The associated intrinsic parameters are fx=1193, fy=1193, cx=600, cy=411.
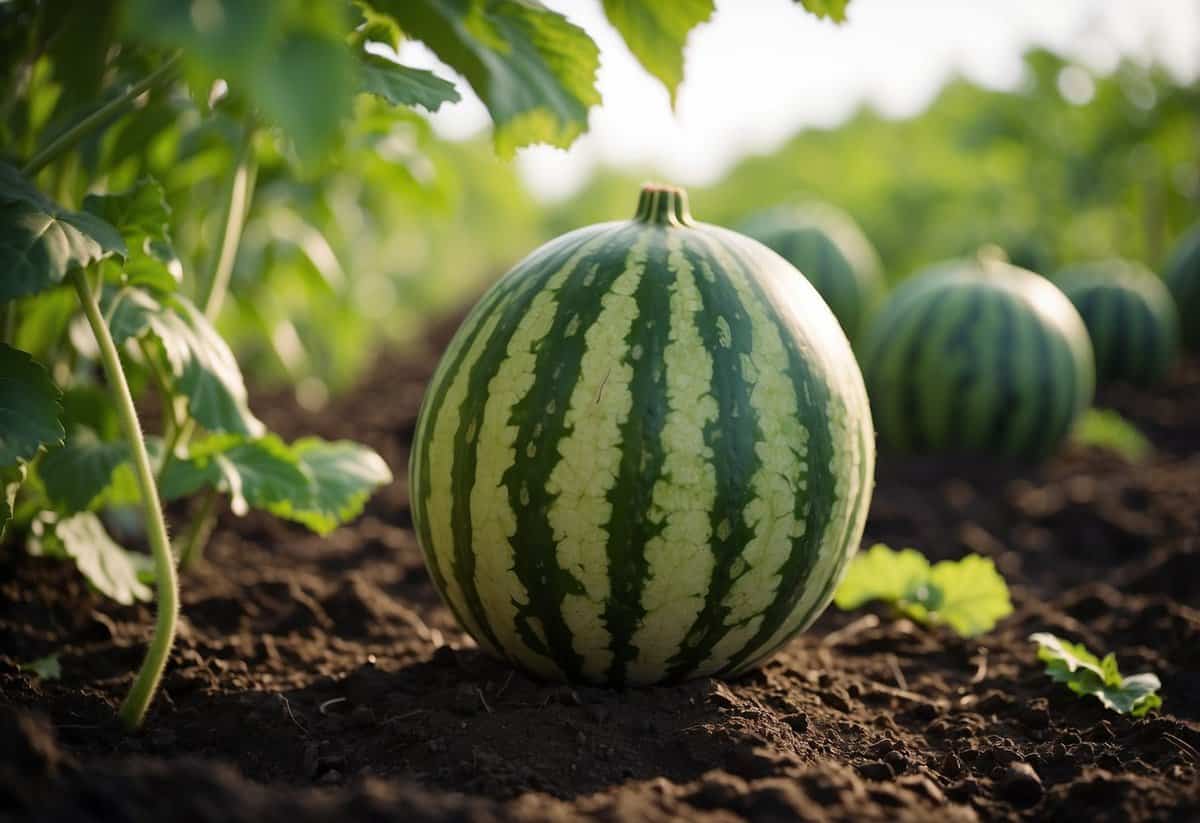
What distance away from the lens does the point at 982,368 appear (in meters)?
5.33

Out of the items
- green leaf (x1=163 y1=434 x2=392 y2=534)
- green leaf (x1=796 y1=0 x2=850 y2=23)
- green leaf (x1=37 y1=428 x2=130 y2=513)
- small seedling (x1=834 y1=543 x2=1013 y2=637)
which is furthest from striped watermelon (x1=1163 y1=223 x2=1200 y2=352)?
green leaf (x1=37 y1=428 x2=130 y2=513)

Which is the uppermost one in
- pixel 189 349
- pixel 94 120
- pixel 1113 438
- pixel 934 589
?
pixel 94 120

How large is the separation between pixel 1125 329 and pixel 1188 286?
5.40 feet

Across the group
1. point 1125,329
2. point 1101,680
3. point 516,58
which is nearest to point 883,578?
point 1101,680

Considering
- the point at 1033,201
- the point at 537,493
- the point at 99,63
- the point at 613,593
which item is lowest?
the point at 613,593

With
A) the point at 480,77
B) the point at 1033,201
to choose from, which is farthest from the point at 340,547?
the point at 1033,201

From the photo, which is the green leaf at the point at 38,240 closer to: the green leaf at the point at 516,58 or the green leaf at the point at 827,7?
the green leaf at the point at 516,58

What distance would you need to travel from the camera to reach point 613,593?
235 centimetres

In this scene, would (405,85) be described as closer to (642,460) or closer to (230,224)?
(642,460)

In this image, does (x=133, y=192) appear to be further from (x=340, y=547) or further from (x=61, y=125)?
(x=340, y=547)

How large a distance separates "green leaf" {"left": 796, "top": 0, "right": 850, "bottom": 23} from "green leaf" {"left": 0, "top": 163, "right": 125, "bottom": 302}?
133cm

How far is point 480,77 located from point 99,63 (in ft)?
2.68

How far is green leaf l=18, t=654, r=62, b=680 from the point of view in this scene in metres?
2.58

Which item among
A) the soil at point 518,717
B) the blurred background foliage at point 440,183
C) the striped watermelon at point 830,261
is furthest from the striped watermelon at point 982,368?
the blurred background foliage at point 440,183
